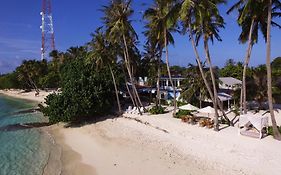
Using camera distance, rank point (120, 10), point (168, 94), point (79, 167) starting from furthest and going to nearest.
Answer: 1. point (168, 94)
2. point (120, 10)
3. point (79, 167)

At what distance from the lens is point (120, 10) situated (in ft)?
102

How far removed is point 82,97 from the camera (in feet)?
106

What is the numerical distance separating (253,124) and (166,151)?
666 centimetres

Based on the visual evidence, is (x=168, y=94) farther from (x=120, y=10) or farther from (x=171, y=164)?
(x=171, y=164)


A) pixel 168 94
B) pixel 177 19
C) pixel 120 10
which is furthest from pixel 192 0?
pixel 168 94

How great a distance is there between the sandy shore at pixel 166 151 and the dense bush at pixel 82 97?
306 cm

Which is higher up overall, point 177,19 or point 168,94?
point 177,19

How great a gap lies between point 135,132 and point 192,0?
1218cm

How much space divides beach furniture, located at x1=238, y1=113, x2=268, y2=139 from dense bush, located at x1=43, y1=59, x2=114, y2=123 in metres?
16.1

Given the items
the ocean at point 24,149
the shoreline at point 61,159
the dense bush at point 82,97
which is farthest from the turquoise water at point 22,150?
the dense bush at point 82,97

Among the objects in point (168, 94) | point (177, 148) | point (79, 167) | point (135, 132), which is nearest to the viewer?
point (79, 167)

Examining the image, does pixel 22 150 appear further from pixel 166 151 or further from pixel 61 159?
pixel 166 151

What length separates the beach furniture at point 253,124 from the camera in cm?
2135

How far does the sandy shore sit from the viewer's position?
57.2 ft
